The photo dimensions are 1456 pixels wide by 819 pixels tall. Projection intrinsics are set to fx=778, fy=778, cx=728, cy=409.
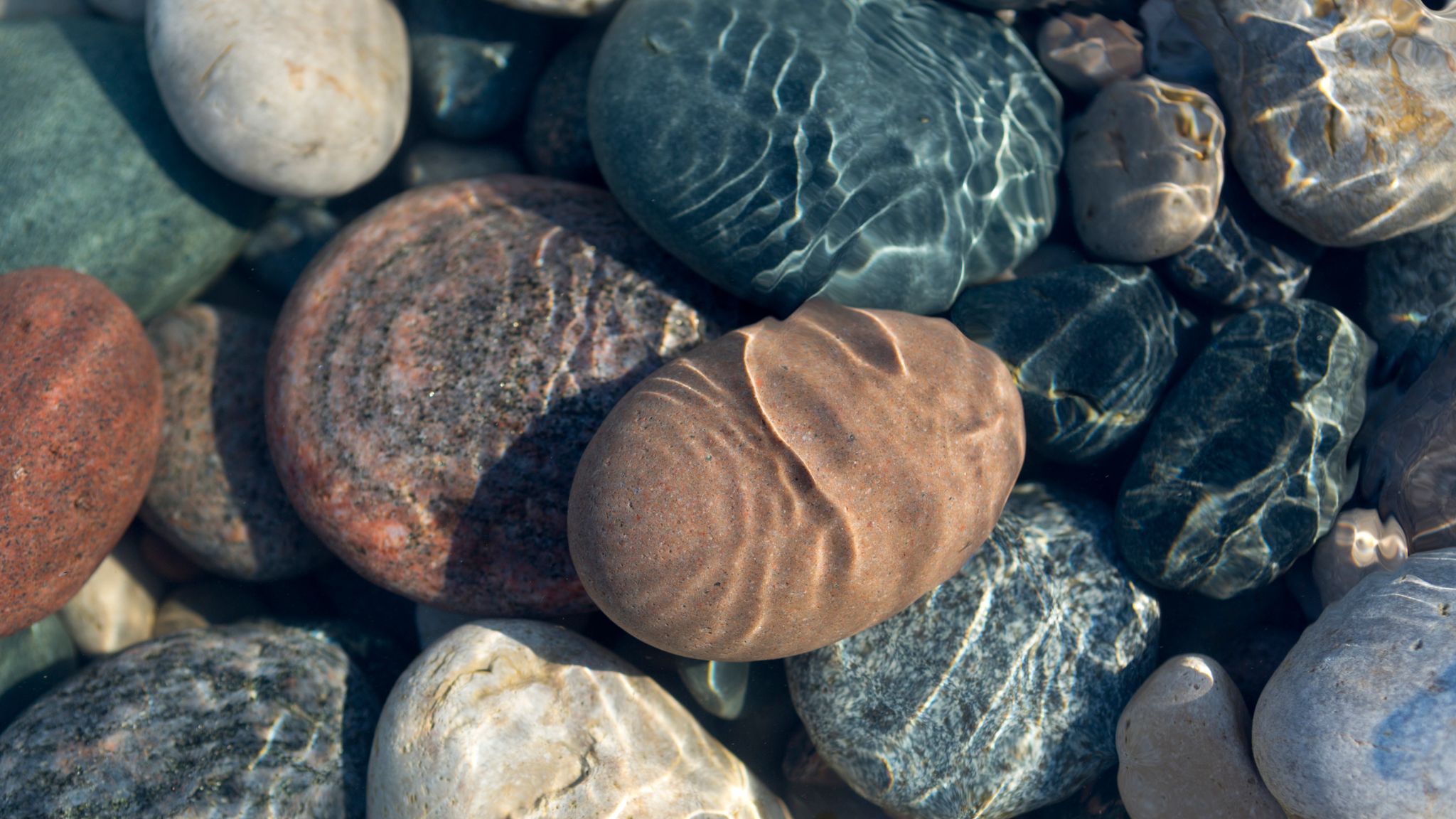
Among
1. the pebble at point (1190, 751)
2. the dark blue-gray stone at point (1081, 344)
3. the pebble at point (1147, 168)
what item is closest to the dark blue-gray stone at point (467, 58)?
the dark blue-gray stone at point (1081, 344)

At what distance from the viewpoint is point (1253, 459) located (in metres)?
3.24

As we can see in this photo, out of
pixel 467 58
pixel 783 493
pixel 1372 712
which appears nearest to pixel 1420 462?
pixel 1372 712

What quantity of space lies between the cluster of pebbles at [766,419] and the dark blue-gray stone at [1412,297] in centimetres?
2

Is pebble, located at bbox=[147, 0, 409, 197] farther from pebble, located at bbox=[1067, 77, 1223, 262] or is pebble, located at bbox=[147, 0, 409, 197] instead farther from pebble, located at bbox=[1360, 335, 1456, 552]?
pebble, located at bbox=[1360, 335, 1456, 552]

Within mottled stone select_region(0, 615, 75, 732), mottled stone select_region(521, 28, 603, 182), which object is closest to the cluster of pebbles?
mottled stone select_region(0, 615, 75, 732)

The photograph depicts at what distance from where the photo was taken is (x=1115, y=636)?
10.9 ft

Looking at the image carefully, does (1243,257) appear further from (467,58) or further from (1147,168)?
(467,58)

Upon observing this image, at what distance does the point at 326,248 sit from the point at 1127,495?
3864 millimetres

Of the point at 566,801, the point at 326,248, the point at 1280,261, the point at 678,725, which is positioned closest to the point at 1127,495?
the point at 1280,261

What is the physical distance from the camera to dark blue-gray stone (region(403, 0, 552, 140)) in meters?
4.28

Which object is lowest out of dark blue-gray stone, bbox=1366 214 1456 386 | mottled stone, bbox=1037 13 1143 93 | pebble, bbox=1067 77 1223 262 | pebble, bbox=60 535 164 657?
pebble, bbox=60 535 164 657

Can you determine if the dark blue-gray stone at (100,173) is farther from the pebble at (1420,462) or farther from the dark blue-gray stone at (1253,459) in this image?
the pebble at (1420,462)

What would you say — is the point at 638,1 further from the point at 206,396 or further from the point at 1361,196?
the point at 1361,196

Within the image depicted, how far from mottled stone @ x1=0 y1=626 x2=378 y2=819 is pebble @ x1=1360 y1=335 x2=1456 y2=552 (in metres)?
4.50
